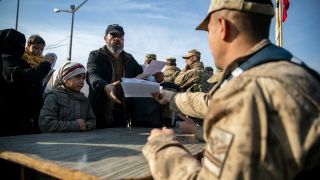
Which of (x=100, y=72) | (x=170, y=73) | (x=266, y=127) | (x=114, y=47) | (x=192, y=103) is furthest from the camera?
(x=170, y=73)

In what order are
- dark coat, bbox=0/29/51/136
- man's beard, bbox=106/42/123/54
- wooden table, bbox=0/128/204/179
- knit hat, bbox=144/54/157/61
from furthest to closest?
knit hat, bbox=144/54/157/61 < man's beard, bbox=106/42/123/54 < dark coat, bbox=0/29/51/136 < wooden table, bbox=0/128/204/179

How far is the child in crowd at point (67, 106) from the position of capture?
276 centimetres

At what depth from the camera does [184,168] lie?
115cm

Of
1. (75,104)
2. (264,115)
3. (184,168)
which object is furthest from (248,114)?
(75,104)

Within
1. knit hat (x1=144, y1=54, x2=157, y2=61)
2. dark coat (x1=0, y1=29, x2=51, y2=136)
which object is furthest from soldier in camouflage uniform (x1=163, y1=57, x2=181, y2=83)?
dark coat (x1=0, y1=29, x2=51, y2=136)

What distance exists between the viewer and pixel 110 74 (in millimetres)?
3707

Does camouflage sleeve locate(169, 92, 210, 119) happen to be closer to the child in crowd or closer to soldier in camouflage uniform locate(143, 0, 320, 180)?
the child in crowd

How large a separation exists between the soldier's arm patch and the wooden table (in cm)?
→ 43

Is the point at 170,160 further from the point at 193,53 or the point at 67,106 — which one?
the point at 193,53

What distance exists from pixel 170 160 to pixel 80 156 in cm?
66

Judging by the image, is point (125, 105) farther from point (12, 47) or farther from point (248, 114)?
point (248, 114)

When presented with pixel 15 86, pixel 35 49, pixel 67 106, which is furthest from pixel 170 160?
pixel 35 49

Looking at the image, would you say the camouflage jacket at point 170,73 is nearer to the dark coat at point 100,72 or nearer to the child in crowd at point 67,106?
the dark coat at point 100,72

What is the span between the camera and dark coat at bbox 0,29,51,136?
293cm
